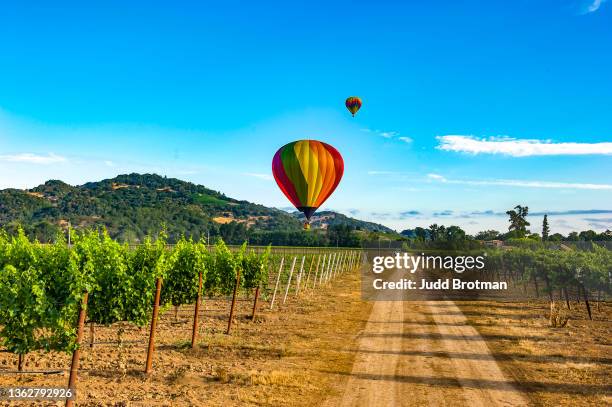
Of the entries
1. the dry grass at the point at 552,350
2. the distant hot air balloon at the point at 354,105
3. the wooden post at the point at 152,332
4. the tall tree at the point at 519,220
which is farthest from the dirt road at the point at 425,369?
the tall tree at the point at 519,220

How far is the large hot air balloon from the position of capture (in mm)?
37688

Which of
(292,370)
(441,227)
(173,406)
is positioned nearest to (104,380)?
(173,406)

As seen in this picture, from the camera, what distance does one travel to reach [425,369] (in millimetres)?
14750

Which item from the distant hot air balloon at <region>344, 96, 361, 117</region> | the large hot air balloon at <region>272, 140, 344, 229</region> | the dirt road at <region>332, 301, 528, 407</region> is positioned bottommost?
the dirt road at <region>332, 301, 528, 407</region>

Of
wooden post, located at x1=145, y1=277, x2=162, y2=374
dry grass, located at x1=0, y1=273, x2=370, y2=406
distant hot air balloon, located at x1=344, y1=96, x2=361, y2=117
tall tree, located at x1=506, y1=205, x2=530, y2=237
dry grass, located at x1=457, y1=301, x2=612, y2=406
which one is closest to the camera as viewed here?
dry grass, located at x1=0, y1=273, x2=370, y2=406

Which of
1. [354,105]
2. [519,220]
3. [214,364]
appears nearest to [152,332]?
[214,364]

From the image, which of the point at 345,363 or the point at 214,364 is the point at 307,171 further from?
the point at 214,364

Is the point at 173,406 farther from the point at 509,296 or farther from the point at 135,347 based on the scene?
the point at 509,296

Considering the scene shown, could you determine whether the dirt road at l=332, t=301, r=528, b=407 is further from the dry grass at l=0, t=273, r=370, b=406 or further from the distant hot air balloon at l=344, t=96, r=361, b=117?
the distant hot air balloon at l=344, t=96, r=361, b=117

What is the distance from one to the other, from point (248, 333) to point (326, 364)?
5.30 meters

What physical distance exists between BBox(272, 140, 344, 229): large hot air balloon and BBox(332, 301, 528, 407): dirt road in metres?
16.6

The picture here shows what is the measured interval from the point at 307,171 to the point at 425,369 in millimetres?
24448

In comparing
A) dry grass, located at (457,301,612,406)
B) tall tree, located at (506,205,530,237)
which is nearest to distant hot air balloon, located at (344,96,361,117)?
dry grass, located at (457,301,612,406)

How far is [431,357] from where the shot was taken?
16.3 m
